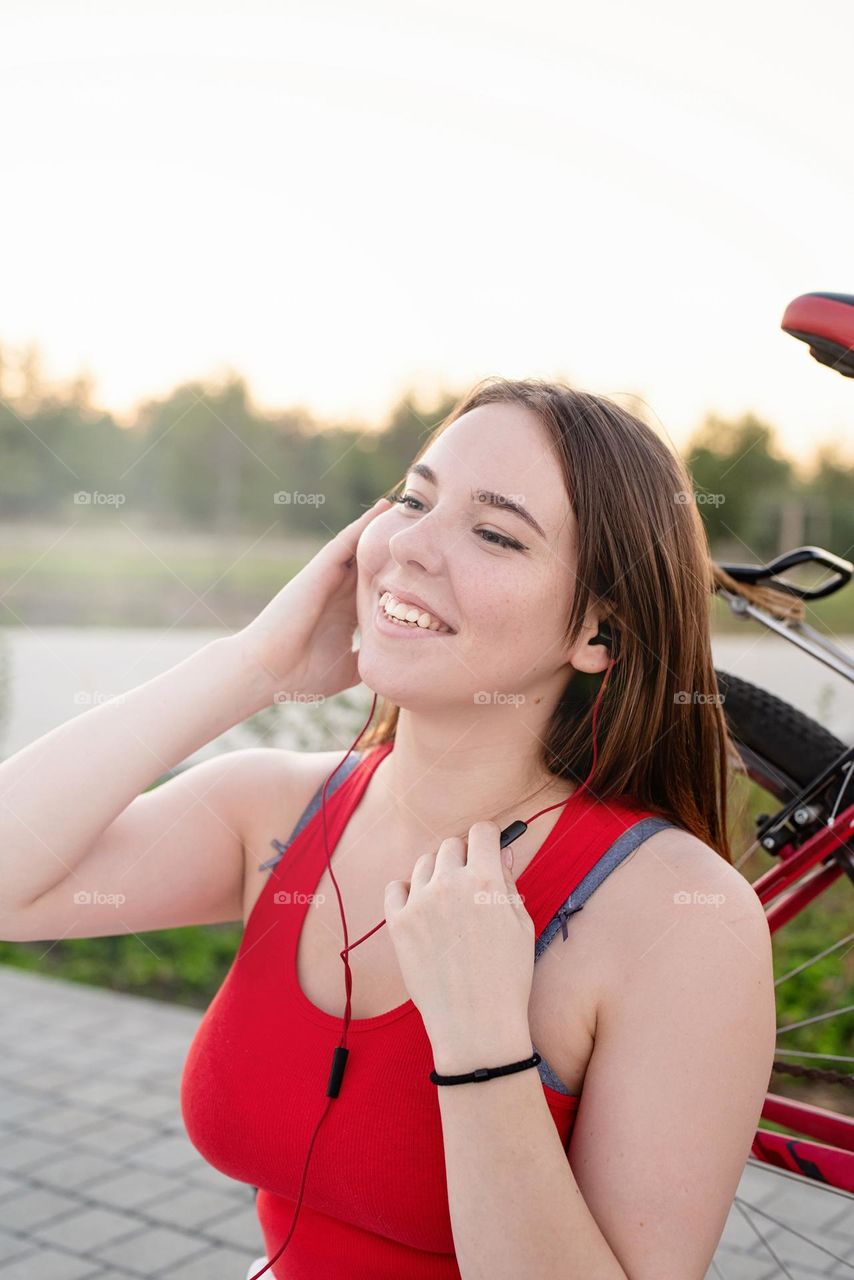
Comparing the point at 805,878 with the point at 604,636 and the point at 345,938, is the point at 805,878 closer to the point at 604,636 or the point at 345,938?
the point at 604,636

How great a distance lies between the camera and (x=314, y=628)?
186 centimetres

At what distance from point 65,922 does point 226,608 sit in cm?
1081

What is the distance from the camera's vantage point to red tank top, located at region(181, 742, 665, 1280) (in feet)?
4.58

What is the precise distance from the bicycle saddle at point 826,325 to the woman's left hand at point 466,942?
0.78 meters

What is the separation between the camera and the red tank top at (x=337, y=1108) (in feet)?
4.58

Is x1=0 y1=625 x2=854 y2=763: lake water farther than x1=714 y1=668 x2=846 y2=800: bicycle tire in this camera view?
Yes

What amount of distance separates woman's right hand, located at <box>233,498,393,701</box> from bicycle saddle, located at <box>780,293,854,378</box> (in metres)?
0.60

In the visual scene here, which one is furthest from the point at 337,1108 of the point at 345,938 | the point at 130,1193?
the point at 130,1193

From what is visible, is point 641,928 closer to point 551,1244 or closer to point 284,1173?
point 551,1244

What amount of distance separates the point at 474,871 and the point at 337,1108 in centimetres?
34

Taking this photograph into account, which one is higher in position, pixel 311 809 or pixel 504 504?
pixel 504 504

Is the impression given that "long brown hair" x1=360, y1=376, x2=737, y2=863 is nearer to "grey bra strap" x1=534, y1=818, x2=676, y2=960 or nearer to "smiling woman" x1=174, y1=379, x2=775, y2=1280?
"smiling woman" x1=174, y1=379, x2=775, y2=1280

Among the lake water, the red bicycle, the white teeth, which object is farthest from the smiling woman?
the lake water

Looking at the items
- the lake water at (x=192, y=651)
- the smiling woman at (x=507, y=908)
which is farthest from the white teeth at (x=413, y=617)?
the lake water at (x=192, y=651)
